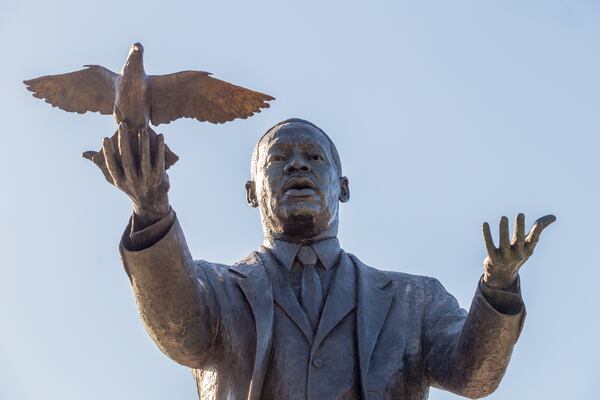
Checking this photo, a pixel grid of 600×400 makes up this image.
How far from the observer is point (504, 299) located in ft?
34.6

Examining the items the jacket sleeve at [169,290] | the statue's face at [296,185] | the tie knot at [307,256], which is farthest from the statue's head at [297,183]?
the jacket sleeve at [169,290]

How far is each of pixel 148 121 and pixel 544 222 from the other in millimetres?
2768

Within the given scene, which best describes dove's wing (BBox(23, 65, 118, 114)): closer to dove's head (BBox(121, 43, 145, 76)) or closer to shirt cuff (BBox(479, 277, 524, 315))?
dove's head (BBox(121, 43, 145, 76))

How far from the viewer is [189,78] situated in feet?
36.5

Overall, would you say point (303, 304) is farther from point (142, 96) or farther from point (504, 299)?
point (142, 96)

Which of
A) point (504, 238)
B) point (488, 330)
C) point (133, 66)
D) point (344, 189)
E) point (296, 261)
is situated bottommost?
point (488, 330)

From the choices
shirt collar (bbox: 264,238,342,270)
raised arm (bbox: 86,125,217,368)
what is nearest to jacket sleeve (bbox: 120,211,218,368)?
raised arm (bbox: 86,125,217,368)

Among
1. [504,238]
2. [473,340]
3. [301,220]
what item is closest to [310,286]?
[301,220]

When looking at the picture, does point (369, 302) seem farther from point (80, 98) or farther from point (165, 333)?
point (80, 98)

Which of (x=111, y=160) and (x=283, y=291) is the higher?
(x=111, y=160)

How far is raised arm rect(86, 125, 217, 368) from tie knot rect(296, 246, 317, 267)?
94 centimetres

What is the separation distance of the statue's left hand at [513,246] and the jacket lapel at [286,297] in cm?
143

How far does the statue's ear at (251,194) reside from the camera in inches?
494

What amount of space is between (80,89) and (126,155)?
3.06ft
